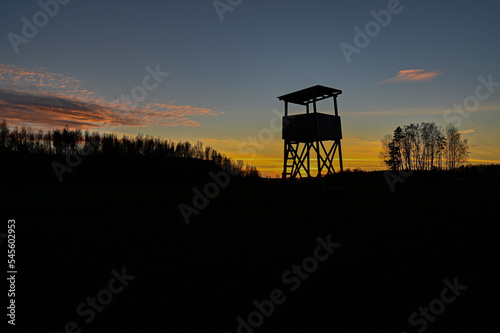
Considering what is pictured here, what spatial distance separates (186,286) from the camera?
5.71 meters

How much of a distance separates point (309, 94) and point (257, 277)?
1840cm

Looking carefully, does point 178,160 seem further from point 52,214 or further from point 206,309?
point 206,309

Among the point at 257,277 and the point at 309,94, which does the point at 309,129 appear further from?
the point at 257,277

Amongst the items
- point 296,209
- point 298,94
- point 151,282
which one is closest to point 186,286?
point 151,282

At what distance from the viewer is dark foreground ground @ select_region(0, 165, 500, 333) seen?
449cm

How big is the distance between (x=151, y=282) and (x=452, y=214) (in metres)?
14.6

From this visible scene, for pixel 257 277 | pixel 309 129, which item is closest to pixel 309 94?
pixel 309 129

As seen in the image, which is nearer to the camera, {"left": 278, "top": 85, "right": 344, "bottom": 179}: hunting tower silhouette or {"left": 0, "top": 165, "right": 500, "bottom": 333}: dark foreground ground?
{"left": 0, "top": 165, "right": 500, "bottom": 333}: dark foreground ground

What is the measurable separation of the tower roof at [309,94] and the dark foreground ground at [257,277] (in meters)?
12.5

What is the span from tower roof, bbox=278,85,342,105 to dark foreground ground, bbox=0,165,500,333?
12476 mm

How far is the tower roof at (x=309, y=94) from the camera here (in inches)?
853

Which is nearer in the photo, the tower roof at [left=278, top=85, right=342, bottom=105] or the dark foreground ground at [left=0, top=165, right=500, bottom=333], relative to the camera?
the dark foreground ground at [left=0, top=165, right=500, bottom=333]

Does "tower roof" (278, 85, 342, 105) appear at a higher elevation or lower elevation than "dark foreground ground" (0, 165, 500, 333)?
higher

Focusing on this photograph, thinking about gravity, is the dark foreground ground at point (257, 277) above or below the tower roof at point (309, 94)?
below
